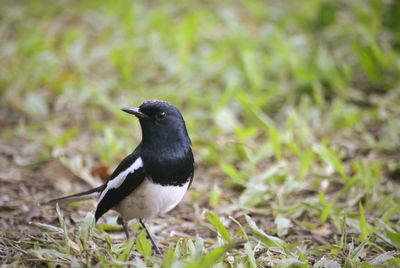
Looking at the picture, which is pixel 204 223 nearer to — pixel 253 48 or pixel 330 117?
pixel 330 117

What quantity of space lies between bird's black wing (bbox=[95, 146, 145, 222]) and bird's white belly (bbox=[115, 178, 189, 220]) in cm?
5

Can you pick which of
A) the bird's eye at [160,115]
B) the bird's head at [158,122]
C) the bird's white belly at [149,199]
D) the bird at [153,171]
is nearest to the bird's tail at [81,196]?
the bird at [153,171]

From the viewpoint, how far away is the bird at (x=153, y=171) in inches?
150

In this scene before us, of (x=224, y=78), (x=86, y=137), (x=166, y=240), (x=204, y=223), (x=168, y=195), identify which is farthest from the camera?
(x=224, y=78)

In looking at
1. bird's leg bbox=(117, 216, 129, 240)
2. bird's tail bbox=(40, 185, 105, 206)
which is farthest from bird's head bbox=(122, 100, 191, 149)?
bird's leg bbox=(117, 216, 129, 240)

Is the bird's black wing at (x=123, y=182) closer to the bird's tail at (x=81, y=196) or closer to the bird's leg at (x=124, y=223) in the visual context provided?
the bird's tail at (x=81, y=196)

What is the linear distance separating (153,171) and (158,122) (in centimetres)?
35

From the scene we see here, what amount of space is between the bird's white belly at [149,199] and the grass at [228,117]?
24 centimetres

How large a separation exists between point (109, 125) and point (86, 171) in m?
0.98

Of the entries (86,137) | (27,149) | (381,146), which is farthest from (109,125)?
(381,146)

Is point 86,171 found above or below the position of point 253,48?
below

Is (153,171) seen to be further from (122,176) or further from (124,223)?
(124,223)

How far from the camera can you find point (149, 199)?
3.85 m

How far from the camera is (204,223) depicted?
Answer: 14.9ft
